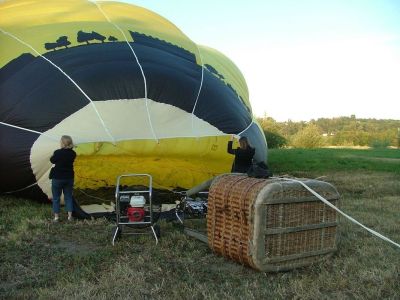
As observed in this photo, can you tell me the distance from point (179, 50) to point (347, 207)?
298cm

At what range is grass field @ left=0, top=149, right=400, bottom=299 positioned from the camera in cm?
300

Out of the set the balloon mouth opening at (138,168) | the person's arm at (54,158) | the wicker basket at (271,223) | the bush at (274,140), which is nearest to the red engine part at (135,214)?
the balloon mouth opening at (138,168)

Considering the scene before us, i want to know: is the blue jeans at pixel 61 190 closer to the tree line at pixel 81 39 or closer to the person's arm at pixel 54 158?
the person's arm at pixel 54 158

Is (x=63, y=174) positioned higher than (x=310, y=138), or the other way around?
(x=63, y=174)

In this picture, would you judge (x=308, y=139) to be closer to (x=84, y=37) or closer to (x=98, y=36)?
(x=98, y=36)

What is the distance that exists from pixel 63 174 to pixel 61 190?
0.19m

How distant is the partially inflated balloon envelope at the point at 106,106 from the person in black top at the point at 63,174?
7.1 inches

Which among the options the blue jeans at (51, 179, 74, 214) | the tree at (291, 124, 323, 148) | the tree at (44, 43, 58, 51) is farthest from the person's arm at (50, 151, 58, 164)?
the tree at (291, 124, 323, 148)

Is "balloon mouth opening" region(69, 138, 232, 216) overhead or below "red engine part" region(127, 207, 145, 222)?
overhead

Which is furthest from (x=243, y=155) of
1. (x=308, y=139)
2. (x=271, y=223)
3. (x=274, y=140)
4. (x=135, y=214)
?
(x=308, y=139)

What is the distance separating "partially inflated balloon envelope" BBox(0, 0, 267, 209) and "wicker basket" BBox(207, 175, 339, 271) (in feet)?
6.54

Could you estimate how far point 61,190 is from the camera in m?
5.31

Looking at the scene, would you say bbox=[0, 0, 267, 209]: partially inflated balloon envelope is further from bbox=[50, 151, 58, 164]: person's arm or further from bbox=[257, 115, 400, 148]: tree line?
bbox=[257, 115, 400, 148]: tree line

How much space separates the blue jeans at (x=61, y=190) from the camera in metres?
5.23
